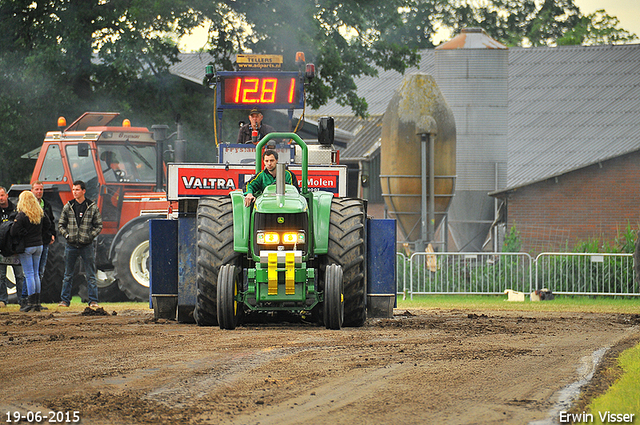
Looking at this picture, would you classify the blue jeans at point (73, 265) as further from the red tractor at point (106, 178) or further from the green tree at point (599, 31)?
the green tree at point (599, 31)

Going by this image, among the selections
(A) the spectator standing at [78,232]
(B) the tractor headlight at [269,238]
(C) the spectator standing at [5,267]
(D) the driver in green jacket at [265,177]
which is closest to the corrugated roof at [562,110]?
(C) the spectator standing at [5,267]

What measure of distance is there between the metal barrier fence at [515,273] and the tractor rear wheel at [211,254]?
9.54 m

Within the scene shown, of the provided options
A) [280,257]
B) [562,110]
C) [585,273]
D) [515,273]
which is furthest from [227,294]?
[562,110]

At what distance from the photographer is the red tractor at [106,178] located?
1733 centimetres

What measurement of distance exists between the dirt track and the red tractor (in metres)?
5.99

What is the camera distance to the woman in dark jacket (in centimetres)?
1472

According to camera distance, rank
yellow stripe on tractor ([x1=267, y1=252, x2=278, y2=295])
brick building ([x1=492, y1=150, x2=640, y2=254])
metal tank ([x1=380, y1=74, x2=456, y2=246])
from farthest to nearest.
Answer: brick building ([x1=492, y1=150, x2=640, y2=254]), metal tank ([x1=380, y1=74, x2=456, y2=246]), yellow stripe on tractor ([x1=267, y1=252, x2=278, y2=295])

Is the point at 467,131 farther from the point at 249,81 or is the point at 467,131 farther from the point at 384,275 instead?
the point at 384,275

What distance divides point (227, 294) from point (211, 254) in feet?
1.82

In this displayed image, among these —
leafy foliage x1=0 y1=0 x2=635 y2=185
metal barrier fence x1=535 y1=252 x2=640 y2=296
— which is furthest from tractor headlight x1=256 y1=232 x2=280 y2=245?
leafy foliage x1=0 y1=0 x2=635 y2=185

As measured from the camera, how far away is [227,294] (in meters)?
9.92

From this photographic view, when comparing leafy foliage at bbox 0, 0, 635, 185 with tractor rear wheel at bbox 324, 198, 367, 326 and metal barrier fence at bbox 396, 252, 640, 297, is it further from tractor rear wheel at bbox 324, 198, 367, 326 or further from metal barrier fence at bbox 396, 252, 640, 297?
tractor rear wheel at bbox 324, 198, 367, 326

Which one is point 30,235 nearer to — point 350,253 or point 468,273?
point 350,253

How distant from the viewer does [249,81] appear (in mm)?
13539
